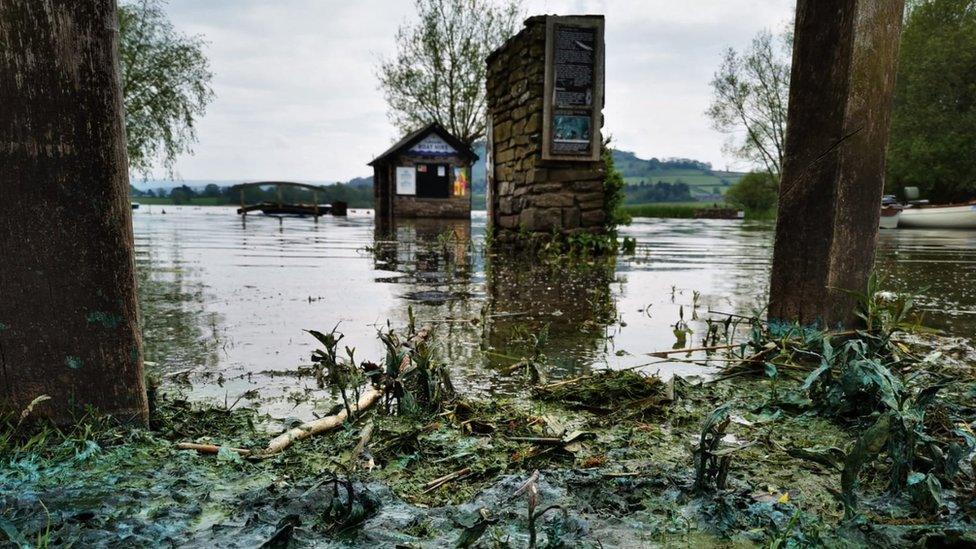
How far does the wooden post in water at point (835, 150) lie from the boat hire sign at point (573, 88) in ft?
19.9

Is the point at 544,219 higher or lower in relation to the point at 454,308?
higher

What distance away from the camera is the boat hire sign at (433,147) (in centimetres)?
3094

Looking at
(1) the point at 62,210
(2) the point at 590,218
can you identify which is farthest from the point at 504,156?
(1) the point at 62,210

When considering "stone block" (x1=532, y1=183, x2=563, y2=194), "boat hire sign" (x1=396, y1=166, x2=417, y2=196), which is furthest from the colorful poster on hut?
"stone block" (x1=532, y1=183, x2=563, y2=194)

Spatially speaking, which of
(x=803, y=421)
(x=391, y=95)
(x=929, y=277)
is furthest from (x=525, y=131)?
(x=391, y=95)

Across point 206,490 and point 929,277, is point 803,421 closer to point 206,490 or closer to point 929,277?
point 206,490

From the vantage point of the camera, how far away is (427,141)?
31062mm

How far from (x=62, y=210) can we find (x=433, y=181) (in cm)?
3007

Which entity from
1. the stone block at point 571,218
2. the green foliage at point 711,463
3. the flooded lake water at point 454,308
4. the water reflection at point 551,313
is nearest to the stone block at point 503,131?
the stone block at point 571,218

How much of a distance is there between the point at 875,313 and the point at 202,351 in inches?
123

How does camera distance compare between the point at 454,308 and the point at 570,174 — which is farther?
the point at 570,174

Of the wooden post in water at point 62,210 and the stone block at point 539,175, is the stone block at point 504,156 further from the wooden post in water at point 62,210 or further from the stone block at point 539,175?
the wooden post in water at point 62,210

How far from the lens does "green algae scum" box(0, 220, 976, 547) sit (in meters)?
1.41

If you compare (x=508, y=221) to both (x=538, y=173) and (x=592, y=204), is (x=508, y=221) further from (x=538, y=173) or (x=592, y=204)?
(x=592, y=204)
